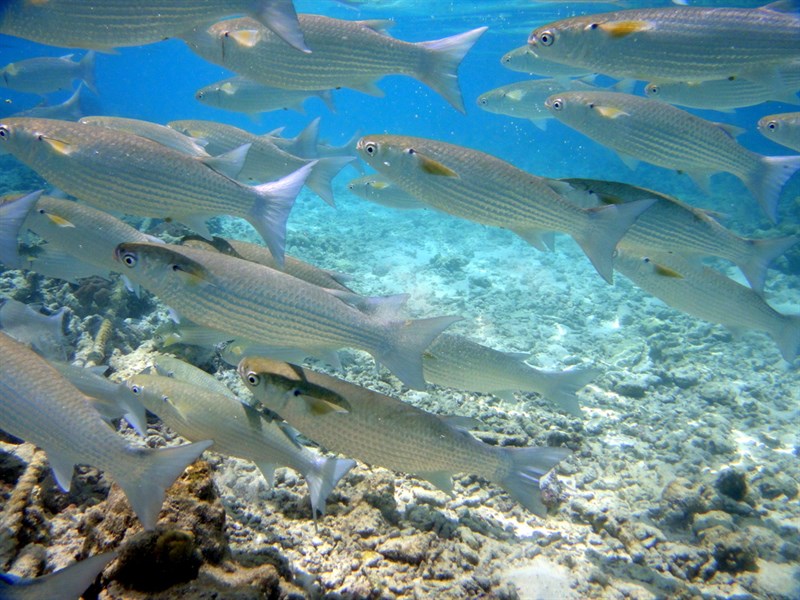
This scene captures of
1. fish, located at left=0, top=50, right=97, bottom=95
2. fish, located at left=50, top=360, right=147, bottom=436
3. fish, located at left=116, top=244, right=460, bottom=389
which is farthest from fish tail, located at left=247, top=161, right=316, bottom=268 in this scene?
fish, located at left=0, top=50, right=97, bottom=95

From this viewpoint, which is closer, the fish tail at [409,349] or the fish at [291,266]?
the fish tail at [409,349]

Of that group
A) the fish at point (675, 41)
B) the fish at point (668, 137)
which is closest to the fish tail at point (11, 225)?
the fish at point (675, 41)

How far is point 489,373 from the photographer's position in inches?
159

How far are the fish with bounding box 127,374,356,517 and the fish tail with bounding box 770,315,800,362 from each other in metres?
4.58

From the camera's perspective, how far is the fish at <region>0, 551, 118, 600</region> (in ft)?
5.86

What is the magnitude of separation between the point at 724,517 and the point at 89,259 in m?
6.06

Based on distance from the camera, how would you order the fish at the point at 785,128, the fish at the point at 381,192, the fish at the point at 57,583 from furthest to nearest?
1. the fish at the point at 381,192
2. the fish at the point at 785,128
3. the fish at the point at 57,583

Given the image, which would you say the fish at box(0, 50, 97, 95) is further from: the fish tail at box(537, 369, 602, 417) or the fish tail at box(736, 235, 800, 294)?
the fish tail at box(736, 235, 800, 294)

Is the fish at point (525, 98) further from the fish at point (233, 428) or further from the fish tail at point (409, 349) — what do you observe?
the fish at point (233, 428)

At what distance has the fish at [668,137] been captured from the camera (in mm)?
3893

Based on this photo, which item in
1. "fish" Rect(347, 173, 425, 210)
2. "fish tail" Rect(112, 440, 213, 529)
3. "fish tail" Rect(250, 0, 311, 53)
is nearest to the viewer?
"fish tail" Rect(112, 440, 213, 529)

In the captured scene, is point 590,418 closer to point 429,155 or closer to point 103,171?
point 429,155

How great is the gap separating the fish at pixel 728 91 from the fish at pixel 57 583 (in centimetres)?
513

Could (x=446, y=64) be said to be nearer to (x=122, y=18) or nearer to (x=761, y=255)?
(x=122, y=18)
